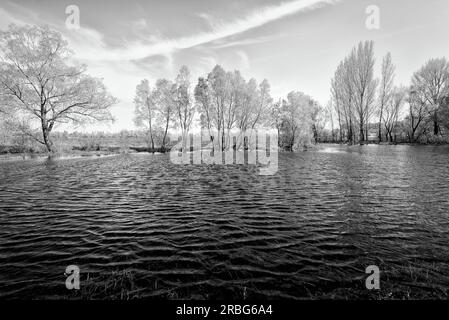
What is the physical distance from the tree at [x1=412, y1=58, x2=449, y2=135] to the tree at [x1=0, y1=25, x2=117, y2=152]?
2790 inches

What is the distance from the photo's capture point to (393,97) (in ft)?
210

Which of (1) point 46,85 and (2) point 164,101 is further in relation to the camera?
(2) point 164,101

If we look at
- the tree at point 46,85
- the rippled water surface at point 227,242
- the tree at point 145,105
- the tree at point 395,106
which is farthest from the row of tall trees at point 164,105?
the tree at point 395,106

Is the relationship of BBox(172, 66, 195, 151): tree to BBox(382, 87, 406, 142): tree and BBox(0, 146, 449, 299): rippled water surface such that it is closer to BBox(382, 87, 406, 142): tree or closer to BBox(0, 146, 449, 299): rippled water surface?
BBox(0, 146, 449, 299): rippled water surface

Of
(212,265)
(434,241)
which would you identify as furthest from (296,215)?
(212,265)

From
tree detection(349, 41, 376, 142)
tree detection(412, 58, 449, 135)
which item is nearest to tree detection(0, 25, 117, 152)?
tree detection(349, 41, 376, 142)

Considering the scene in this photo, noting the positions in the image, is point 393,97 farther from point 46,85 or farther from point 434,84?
point 46,85

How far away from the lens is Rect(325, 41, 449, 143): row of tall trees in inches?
2143

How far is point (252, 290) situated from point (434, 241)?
5403mm

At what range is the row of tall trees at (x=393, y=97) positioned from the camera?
179 ft

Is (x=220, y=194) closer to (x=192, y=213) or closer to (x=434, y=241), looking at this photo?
(x=192, y=213)

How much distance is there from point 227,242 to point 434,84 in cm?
7499

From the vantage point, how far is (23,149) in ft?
102

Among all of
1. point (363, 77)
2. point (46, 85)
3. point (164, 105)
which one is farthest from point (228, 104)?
point (363, 77)
